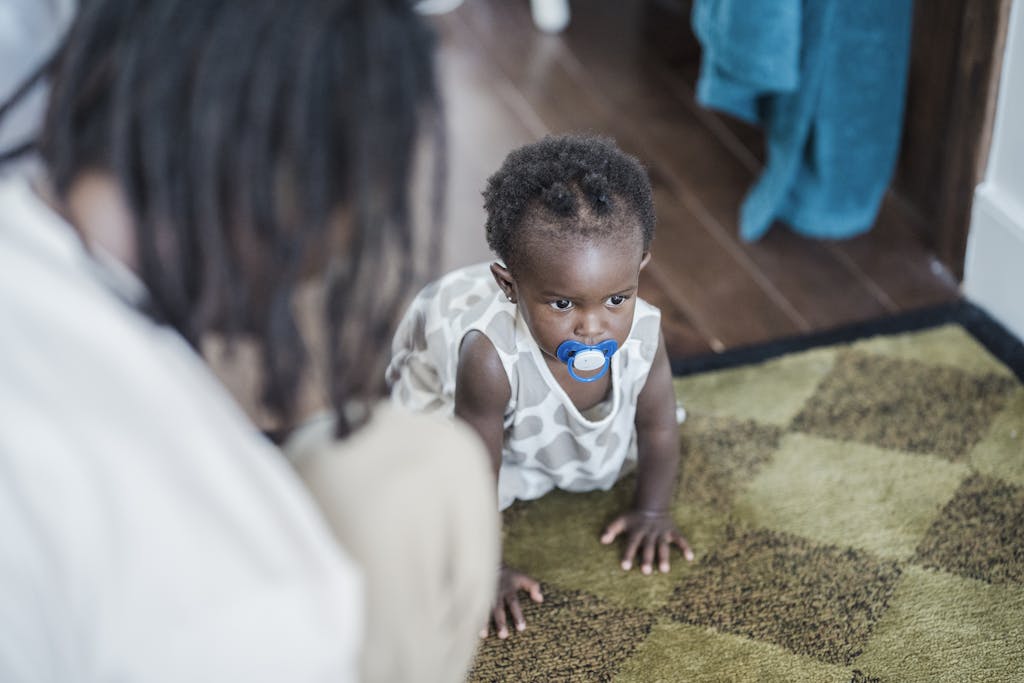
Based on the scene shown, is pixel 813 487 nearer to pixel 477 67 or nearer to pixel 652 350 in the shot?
pixel 652 350

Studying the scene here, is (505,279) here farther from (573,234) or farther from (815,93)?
(815,93)

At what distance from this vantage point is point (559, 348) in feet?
3.66

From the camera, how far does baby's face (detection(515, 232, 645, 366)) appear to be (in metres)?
1.06

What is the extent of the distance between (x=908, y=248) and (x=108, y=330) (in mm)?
1311

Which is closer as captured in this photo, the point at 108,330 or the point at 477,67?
the point at 108,330

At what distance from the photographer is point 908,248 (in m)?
1.66

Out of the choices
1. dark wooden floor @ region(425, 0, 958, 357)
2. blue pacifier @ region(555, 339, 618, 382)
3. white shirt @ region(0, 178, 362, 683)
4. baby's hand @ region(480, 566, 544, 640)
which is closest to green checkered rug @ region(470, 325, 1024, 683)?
baby's hand @ region(480, 566, 544, 640)

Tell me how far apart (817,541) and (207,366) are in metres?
0.76

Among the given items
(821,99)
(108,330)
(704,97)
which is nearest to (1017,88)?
(821,99)

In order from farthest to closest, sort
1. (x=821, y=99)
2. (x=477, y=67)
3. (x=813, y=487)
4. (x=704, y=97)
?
(x=477, y=67), (x=704, y=97), (x=821, y=99), (x=813, y=487)

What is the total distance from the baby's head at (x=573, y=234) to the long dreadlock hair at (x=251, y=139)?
1.21ft

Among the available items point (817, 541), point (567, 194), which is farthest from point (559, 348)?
point (817, 541)

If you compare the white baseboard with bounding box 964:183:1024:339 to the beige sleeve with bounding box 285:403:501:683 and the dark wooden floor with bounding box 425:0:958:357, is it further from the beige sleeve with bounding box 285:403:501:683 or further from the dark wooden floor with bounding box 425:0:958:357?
the beige sleeve with bounding box 285:403:501:683

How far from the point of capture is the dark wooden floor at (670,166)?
1.58 meters
